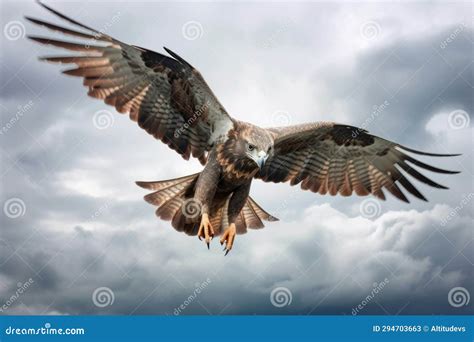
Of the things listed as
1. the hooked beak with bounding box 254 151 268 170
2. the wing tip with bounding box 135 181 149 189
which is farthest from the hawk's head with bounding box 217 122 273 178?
the wing tip with bounding box 135 181 149 189

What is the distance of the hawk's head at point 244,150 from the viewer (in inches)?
338

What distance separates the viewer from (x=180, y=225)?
30.6ft

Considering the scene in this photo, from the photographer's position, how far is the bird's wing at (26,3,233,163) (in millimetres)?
8651

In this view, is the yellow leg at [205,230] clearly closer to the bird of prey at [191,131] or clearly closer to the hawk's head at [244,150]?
A: the bird of prey at [191,131]

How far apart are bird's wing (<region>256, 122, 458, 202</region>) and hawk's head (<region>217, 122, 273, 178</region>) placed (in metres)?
1.53

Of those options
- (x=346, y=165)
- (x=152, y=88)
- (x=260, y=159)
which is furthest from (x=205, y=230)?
(x=346, y=165)

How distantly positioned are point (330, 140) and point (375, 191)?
52.8 inches

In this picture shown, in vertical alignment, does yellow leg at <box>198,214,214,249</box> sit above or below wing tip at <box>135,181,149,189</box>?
above

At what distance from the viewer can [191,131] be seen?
9492 millimetres

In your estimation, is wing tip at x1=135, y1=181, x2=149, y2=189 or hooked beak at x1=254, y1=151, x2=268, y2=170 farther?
wing tip at x1=135, y1=181, x2=149, y2=189

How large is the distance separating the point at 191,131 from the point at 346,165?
3314 millimetres

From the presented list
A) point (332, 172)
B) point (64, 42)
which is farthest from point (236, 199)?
point (64, 42)

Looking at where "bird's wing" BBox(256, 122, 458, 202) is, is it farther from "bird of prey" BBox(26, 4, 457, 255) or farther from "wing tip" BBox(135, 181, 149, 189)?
"wing tip" BBox(135, 181, 149, 189)

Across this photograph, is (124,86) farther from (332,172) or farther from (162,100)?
(332,172)
